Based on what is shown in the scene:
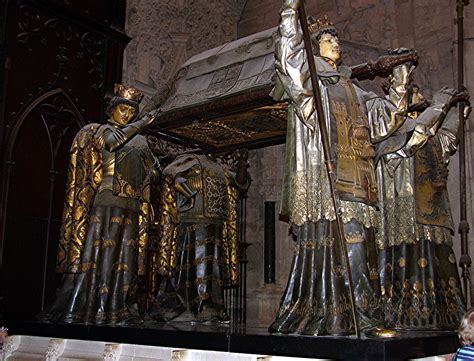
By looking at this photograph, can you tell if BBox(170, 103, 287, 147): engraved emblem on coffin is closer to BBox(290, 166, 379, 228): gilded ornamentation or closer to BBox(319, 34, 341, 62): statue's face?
BBox(319, 34, 341, 62): statue's face

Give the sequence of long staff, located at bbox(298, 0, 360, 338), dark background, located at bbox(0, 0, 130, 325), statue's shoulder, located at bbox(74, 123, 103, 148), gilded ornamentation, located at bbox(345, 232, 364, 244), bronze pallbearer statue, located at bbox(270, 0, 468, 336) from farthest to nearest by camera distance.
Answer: dark background, located at bbox(0, 0, 130, 325), statue's shoulder, located at bbox(74, 123, 103, 148), gilded ornamentation, located at bbox(345, 232, 364, 244), bronze pallbearer statue, located at bbox(270, 0, 468, 336), long staff, located at bbox(298, 0, 360, 338)

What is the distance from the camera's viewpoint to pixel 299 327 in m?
3.46

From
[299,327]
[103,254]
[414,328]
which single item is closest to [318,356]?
[299,327]

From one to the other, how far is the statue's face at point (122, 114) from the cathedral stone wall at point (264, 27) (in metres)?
1.64

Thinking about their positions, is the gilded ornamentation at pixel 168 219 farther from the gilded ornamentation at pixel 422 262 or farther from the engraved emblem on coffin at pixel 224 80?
the gilded ornamentation at pixel 422 262

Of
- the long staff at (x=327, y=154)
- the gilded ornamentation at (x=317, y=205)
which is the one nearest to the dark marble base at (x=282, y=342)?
the long staff at (x=327, y=154)

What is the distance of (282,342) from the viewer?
3.22 meters

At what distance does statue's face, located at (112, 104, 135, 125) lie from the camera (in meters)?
5.13

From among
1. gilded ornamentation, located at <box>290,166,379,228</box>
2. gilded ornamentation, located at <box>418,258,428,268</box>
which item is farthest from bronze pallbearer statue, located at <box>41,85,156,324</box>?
gilded ornamentation, located at <box>418,258,428,268</box>

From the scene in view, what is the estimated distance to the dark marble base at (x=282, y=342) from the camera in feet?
9.51

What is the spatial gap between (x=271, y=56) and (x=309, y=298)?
194 centimetres

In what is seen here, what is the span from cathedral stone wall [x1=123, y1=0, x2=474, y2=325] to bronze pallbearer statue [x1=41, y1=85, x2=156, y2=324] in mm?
1859

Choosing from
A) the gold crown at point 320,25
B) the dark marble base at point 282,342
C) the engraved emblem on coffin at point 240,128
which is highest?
the gold crown at point 320,25

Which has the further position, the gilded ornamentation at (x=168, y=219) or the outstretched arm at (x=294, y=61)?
the gilded ornamentation at (x=168, y=219)
